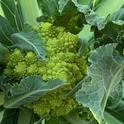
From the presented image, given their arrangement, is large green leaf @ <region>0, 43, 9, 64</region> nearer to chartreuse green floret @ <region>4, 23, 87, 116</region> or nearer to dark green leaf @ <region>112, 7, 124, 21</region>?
chartreuse green floret @ <region>4, 23, 87, 116</region>

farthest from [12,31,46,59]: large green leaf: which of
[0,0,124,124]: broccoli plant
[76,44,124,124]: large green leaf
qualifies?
[76,44,124,124]: large green leaf

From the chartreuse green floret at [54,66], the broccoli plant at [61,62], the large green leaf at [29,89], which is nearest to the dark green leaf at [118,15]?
the broccoli plant at [61,62]

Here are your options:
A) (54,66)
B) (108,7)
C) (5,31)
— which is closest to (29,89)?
(54,66)

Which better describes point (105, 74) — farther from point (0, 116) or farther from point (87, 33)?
point (0, 116)

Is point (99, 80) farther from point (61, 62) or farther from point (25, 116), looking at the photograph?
point (25, 116)

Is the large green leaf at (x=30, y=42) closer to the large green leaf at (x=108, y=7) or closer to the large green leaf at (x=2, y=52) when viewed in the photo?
the large green leaf at (x=2, y=52)

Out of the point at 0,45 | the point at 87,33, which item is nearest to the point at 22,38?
the point at 0,45

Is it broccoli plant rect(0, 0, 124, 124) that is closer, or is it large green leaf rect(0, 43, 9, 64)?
broccoli plant rect(0, 0, 124, 124)
